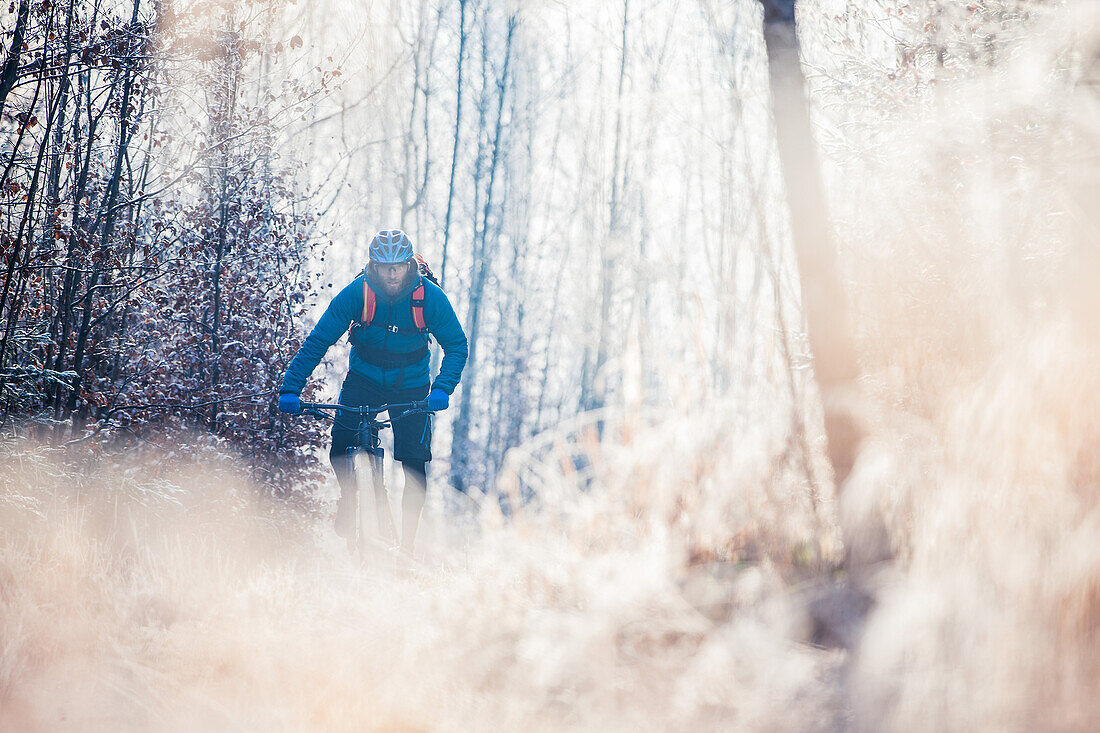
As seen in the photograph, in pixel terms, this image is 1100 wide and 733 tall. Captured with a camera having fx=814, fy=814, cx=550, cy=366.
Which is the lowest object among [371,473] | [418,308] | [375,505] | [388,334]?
[375,505]

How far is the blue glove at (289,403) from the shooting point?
15.5 ft

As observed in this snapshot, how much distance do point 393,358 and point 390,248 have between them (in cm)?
76

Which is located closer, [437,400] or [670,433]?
[670,433]

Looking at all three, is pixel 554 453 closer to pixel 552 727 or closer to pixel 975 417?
pixel 552 727

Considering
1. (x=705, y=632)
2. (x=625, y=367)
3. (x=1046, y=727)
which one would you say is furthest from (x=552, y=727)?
(x=625, y=367)

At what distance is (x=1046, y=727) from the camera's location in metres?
2.42

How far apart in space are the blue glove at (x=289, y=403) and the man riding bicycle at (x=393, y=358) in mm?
10

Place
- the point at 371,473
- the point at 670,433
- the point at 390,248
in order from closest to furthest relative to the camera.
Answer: the point at 670,433 < the point at 390,248 < the point at 371,473

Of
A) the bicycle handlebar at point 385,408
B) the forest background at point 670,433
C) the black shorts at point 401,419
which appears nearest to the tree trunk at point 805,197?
the forest background at point 670,433

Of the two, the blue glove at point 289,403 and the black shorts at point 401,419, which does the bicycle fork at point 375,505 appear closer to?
the black shorts at point 401,419

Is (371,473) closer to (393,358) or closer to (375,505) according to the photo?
(375,505)

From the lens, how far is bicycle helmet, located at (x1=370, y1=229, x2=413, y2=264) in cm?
477

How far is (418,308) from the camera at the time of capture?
199 inches

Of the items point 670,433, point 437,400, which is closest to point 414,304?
point 437,400
